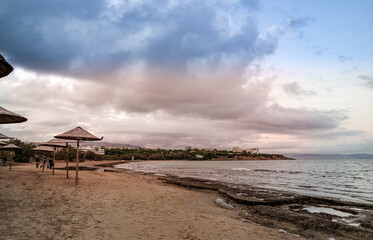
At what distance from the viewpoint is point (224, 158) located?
151 meters

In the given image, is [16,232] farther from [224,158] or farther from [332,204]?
[224,158]

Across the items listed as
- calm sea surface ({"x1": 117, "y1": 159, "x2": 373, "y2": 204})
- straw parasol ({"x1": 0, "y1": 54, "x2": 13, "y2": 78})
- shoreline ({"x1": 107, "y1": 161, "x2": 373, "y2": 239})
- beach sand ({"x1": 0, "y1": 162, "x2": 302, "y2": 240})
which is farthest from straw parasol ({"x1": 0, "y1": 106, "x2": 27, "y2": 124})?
calm sea surface ({"x1": 117, "y1": 159, "x2": 373, "y2": 204})

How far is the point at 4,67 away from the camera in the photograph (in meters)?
5.42

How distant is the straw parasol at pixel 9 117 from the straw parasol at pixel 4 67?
3.42 ft

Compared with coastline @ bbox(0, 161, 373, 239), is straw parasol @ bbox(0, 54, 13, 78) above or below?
above

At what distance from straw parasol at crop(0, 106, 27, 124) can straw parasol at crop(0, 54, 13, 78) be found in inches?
41.0

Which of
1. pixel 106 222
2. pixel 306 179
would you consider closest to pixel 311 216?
pixel 106 222

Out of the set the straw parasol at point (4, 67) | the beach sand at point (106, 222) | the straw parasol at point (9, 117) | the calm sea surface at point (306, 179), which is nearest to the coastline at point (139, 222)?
the beach sand at point (106, 222)

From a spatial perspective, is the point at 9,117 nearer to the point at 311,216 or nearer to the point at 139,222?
the point at 139,222

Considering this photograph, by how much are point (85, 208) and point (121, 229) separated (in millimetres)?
2490

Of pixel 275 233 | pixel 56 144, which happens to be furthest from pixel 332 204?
pixel 56 144

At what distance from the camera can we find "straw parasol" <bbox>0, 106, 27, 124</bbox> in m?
6.17

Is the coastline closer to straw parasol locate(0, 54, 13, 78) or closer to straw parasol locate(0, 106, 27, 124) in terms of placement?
straw parasol locate(0, 106, 27, 124)

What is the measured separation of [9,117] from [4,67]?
1697 millimetres
